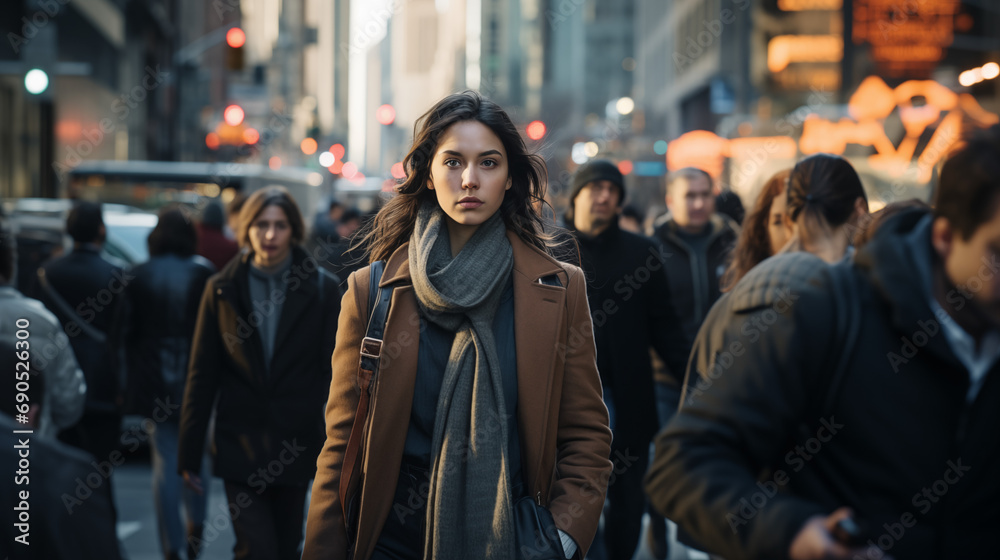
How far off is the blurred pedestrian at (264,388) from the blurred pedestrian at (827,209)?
95.7 inches

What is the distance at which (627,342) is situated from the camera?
5914 millimetres

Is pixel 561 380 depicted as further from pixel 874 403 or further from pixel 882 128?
pixel 882 128

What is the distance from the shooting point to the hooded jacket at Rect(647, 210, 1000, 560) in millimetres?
1972

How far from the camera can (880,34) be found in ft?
128

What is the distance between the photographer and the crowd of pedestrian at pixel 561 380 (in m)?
1.98

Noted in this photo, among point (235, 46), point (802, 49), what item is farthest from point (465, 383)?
point (802, 49)

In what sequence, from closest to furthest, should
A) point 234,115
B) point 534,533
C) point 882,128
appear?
point 534,533 → point 234,115 → point 882,128

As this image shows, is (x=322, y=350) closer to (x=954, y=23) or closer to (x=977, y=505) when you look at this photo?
(x=977, y=505)

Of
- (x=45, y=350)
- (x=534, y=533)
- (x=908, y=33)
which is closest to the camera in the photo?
(x=534, y=533)

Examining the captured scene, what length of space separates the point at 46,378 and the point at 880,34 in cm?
3902

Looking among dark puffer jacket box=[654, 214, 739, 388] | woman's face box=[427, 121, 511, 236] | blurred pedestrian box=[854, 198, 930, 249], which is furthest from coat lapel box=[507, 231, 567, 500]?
dark puffer jacket box=[654, 214, 739, 388]

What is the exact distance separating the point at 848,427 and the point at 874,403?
0.07 m

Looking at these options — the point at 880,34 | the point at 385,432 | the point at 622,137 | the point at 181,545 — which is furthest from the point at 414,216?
the point at 622,137

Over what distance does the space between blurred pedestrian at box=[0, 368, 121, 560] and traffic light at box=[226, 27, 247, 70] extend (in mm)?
20963
